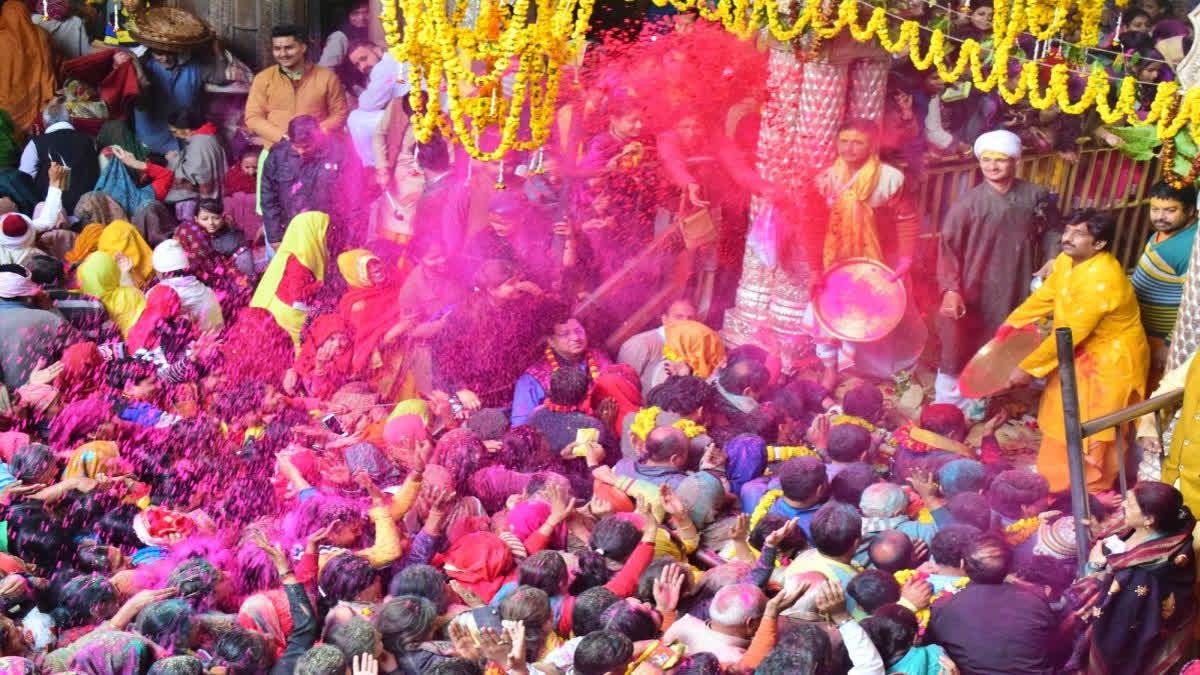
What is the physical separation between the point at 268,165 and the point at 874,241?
3.33 m

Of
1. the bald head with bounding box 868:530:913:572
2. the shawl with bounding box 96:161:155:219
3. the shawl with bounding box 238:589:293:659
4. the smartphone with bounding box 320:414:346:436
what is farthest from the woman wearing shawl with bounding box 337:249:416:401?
the bald head with bounding box 868:530:913:572

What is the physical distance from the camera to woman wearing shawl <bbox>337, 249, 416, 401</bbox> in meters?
7.18

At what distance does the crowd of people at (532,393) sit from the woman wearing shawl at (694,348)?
0.14 feet

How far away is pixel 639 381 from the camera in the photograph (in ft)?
22.9

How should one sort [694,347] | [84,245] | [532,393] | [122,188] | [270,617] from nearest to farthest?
1. [270,617]
2. [532,393]
3. [694,347]
4. [84,245]
5. [122,188]

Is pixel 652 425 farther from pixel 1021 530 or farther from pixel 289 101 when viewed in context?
pixel 289 101

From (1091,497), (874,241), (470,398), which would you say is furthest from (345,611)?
(874,241)

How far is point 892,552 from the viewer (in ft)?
17.0

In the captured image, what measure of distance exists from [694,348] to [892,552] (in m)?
2.13

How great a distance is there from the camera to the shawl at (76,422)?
6.40 m

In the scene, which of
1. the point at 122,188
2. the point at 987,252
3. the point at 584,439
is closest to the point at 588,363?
the point at 584,439

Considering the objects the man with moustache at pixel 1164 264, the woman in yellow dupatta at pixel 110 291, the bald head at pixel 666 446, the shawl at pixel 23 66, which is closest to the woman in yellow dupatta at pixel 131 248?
the woman in yellow dupatta at pixel 110 291

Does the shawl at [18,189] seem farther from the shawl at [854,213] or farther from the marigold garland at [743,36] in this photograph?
the shawl at [854,213]

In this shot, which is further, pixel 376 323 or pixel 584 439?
pixel 376 323
